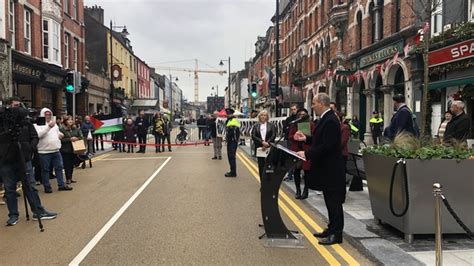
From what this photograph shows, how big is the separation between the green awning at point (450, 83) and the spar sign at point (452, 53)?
73cm

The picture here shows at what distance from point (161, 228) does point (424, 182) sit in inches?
146

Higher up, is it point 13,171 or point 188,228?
point 13,171

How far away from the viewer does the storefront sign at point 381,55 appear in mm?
20766

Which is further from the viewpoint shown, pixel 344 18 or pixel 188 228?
pixel 344 18

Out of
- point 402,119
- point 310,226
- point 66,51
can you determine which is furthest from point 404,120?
point 66,51

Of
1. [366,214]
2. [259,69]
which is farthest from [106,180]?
[259,69]

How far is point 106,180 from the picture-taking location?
466 inches

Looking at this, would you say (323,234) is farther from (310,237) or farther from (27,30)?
(27,30)

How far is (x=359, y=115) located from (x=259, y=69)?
43.8 m

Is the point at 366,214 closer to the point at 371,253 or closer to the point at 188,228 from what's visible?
the point at 371,253

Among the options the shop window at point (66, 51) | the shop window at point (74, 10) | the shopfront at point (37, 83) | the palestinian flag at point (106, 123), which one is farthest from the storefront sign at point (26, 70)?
the shop window at point (74, 10)

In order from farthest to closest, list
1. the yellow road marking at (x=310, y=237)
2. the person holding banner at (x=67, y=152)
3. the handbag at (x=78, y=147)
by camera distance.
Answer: the handbag at (x=78, y=147), the person holding banner at (x=67, y=152), the yellow road marking at (x=310, y=237)

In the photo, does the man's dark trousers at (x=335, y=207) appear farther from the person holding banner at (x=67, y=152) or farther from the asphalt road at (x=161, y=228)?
the person holding banner at (x=67, y=152)

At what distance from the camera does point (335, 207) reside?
18.6 ft
